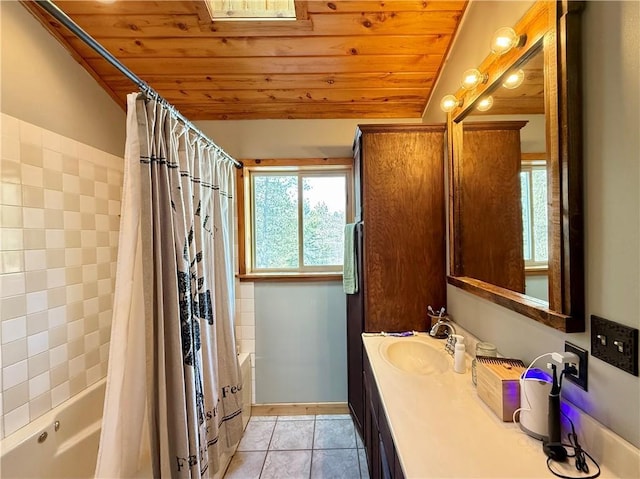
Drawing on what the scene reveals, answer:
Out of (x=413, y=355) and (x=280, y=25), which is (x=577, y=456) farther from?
(x=280, y=25)

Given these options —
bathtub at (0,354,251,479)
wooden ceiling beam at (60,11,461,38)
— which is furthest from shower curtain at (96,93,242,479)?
wooden ceiling beam at (60,11,461,38)

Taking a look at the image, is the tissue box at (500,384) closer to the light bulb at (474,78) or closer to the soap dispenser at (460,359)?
the soap dispenser at (460,359)

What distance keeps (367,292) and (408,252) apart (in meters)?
0.35

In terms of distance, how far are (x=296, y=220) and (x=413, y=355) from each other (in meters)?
1.42

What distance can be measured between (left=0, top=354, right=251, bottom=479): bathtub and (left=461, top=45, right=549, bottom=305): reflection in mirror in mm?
1981

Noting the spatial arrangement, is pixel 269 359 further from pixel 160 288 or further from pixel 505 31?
pixel 505 31

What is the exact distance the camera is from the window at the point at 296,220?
2461mm

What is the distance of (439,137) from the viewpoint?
1.72 metres

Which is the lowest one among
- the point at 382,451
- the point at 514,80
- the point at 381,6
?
the point at 382,451

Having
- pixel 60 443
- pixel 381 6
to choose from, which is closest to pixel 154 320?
pixel 60 443

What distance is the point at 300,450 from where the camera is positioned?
194cm

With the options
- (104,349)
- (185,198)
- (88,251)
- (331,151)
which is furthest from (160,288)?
(331,151)

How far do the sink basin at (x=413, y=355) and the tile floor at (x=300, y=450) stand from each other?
2.75 feet

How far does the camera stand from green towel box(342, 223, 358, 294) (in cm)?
195
